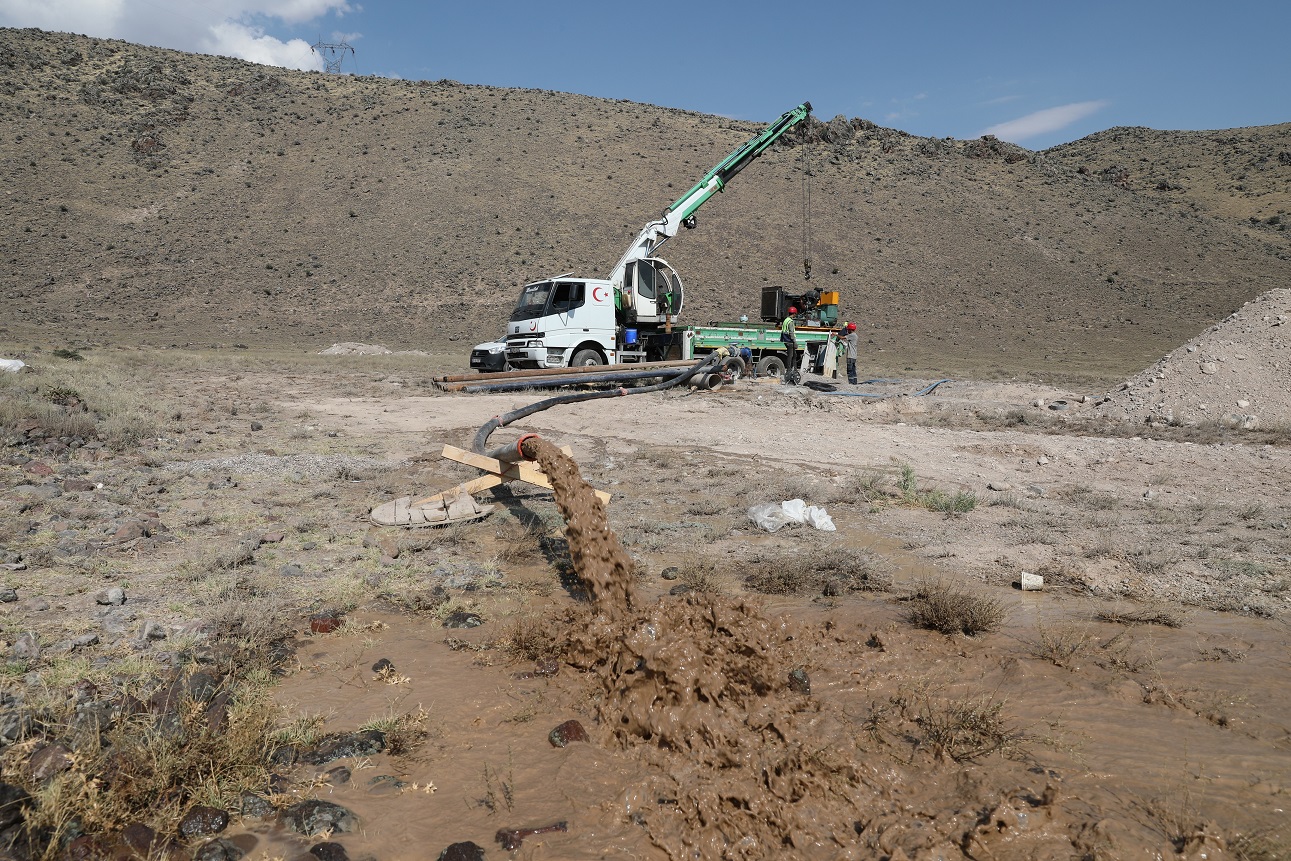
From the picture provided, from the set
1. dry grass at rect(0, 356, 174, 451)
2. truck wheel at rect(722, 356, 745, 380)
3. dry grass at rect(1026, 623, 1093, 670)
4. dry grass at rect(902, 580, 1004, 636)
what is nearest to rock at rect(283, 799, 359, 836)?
dry grass at rect(902, 580, 1004, 636)

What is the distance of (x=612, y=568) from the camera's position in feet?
17.4

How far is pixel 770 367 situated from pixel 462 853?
714 inches

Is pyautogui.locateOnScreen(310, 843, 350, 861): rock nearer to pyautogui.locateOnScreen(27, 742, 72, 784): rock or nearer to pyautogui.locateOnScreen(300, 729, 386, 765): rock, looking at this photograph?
pyautogui.locateOnScreen(300, 729, 386, 765): rock

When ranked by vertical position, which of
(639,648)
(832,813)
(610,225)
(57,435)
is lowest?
(832,813)

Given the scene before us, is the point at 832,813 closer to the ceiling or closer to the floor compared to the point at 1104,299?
closer to the floor

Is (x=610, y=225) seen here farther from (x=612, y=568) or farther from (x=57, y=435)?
(x=612, y=568)

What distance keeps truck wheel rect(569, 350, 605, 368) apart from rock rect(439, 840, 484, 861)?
1544cm

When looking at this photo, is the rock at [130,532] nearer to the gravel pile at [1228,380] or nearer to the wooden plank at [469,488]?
the wooden plank at [469,488]

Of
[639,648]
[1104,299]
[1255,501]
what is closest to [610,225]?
[1104,299]

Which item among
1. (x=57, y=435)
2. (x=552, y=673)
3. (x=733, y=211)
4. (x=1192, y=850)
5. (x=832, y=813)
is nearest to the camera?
(x=1192, y=850)

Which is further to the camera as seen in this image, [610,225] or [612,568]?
[610,225]

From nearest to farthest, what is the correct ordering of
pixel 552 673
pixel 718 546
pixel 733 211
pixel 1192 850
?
Result: 1. pixel 1192 850
2. pixel 552 673
3. pixel 718 546
4. pixel 733 211

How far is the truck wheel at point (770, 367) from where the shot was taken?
20.0 meters

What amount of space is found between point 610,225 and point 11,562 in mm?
42444
